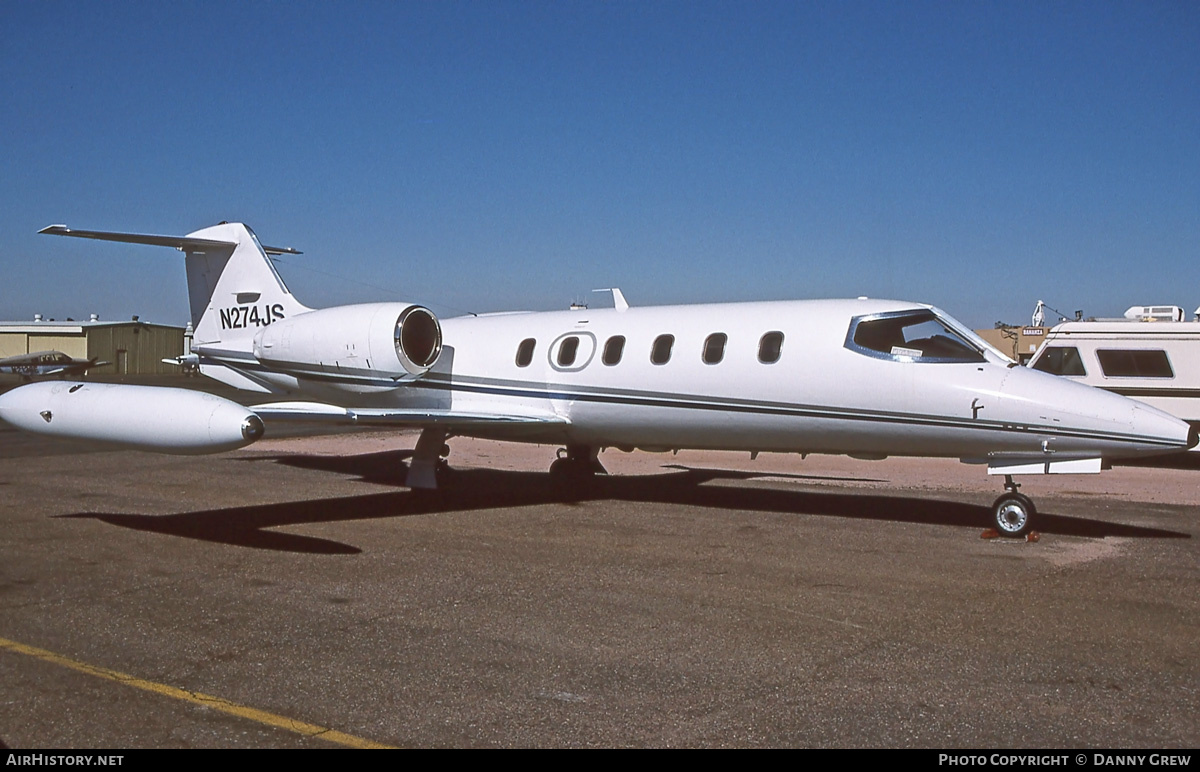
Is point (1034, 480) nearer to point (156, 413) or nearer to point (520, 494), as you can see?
point (520, 494)

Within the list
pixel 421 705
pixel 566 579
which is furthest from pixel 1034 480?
pixel 421 705

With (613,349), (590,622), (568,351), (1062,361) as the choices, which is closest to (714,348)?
(613,349)

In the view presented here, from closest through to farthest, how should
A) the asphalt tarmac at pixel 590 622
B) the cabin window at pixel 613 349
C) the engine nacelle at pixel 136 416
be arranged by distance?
the asphalt tarmac at pixel 590 622 → the engine nacelle at pixel 136 416 → the cabin window at pixel 613 349

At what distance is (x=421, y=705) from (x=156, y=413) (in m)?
5.50

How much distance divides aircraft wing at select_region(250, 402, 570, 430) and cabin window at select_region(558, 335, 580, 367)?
2.33 ft

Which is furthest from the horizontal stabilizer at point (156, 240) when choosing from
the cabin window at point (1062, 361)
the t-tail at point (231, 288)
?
the cabin window at point (1062, 361)

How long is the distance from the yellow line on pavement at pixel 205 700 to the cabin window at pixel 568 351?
778 cm

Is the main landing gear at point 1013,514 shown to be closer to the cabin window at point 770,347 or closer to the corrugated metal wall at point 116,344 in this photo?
the cabin window at point 770,347

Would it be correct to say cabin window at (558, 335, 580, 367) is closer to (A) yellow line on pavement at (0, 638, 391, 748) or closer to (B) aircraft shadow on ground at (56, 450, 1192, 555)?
(B) aircraft shadow on ground at (56, 450, 1192, 555)

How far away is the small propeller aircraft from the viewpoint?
162 ft

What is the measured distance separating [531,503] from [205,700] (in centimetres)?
796

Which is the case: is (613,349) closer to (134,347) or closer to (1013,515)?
(1013,515)

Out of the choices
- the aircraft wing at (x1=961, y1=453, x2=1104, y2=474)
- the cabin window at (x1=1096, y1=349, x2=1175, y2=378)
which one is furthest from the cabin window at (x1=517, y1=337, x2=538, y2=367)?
the cabin window at (x1=1096, y1=349, x2=1175, y2=378)

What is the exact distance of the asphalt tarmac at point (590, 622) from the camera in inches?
198
